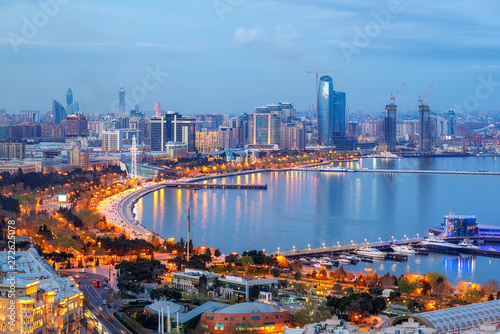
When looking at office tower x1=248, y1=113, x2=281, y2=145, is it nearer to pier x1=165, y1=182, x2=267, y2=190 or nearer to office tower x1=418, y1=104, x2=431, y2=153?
office tower x1=418, y1=104, x2=431, y2=153

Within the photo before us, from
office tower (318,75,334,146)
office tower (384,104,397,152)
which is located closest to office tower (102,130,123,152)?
office tower (318,75,334,146)

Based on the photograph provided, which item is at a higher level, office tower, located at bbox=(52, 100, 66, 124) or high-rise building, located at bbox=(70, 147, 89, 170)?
office tower, located at bbox=(52, 100, 66, 124)

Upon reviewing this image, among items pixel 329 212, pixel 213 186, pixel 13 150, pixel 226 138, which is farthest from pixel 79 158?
pixel 226 138

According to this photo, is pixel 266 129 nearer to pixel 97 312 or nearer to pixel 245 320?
pixel 97 312

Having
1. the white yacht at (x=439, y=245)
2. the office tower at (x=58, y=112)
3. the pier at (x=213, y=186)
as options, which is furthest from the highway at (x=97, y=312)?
the office tower at (x=58, y=112)

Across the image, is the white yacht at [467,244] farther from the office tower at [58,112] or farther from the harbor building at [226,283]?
the office tower at [58,112]

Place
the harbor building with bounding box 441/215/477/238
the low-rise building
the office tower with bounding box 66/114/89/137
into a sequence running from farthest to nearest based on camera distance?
the office tower with bounding box 66/114/89/137
the harbor building with bounding box 441/215/477/238
the low-rise building
